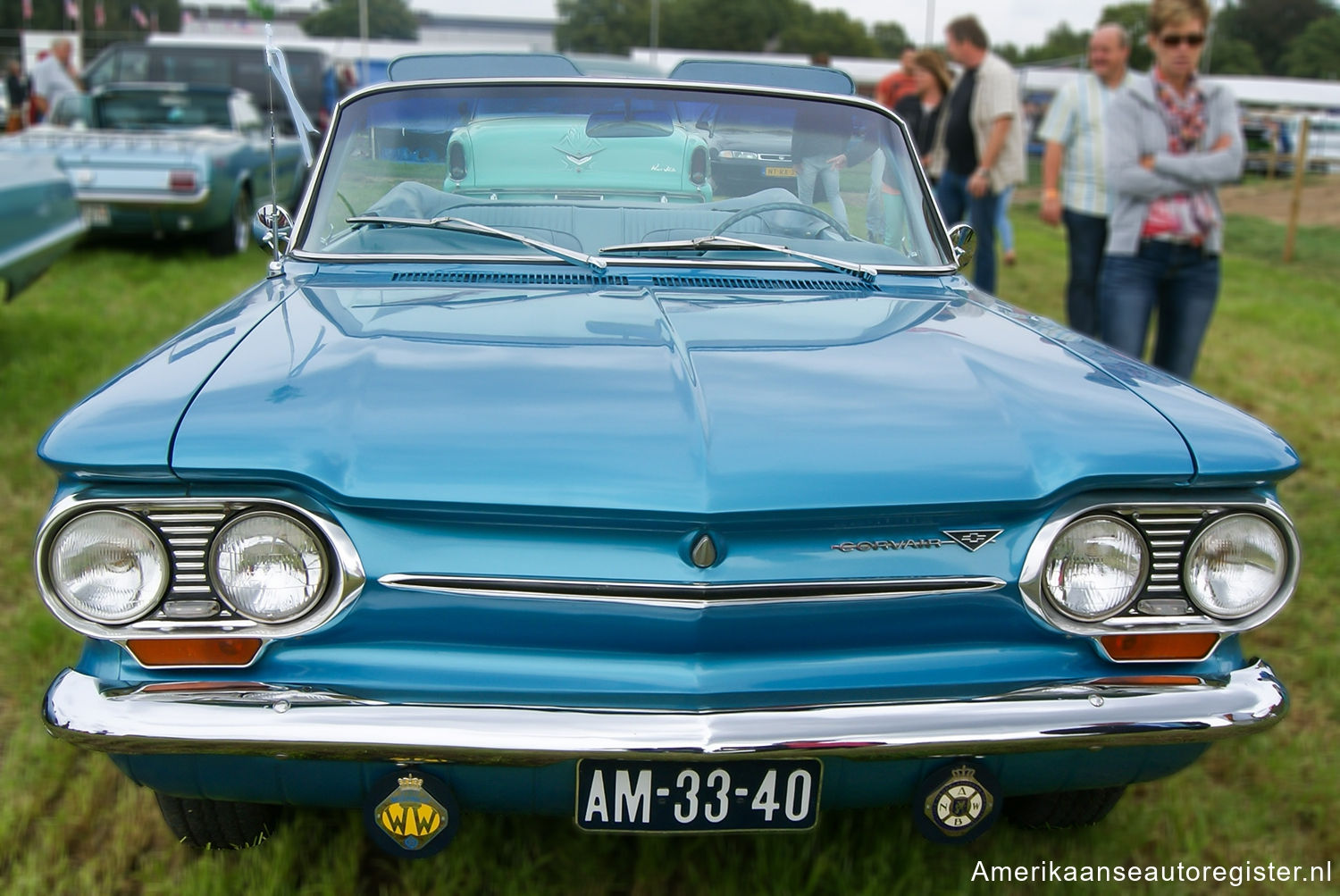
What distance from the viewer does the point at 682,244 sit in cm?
247

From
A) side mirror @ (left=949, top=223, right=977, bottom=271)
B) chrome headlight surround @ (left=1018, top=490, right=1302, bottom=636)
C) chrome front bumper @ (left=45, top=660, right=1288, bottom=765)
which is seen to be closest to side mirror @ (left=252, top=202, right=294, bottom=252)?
chrome front bumper @ (left=45, top=660, right=1288, bottom=765)

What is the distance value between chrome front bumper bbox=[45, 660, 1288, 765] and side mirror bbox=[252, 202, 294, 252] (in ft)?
4.55

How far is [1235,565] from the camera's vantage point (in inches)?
67.7

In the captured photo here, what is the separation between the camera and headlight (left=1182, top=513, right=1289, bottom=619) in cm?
170

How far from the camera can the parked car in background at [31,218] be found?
4.95 m

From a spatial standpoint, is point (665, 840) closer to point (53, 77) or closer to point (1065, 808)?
point (1065, 808)

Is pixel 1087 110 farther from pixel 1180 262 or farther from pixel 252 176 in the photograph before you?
pixel 252 176

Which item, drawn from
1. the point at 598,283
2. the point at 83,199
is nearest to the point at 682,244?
the point at 598,283

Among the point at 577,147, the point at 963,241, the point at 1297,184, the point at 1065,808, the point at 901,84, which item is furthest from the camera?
the point at 1297,184

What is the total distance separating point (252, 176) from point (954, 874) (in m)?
8.56

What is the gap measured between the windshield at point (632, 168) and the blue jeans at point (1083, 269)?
244 centimetres

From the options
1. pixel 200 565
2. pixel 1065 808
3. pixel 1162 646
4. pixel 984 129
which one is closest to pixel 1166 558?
pixel 1162 646

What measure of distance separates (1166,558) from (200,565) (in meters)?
1.47

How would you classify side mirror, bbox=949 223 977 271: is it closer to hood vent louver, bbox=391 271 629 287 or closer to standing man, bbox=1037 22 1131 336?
hood vent louver, bbox=391 271 629 287
